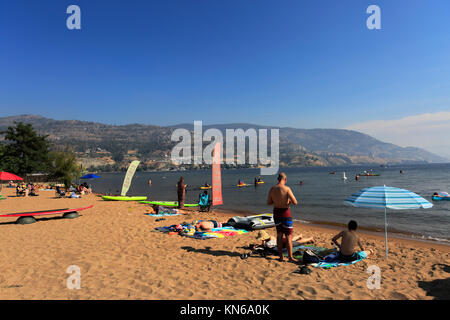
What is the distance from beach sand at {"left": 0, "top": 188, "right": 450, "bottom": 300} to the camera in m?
4.84

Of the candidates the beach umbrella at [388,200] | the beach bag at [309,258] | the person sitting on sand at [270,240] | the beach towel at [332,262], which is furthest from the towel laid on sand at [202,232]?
the beach umbrella at [388,200]

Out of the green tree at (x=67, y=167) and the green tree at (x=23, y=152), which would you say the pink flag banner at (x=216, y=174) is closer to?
the green tree at (x=67, y=167)

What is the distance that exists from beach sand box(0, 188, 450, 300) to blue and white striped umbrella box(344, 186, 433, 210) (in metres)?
1.54

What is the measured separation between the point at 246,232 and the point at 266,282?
5.44 m

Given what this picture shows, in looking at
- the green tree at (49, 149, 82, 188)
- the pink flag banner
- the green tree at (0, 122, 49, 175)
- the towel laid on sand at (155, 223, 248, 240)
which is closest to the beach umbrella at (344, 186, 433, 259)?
the towel laid on sand at (155, 223, 248, 240)

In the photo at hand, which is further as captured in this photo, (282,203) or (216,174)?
(216,174)

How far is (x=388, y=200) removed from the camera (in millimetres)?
6109

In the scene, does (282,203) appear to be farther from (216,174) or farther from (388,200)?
(216,174)

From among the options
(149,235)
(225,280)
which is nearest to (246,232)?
(149,235)

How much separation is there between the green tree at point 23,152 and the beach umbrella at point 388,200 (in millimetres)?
55739

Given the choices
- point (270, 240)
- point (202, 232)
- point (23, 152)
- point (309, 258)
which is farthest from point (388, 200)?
point (23, 152)

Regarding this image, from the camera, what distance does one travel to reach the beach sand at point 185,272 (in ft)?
15.9

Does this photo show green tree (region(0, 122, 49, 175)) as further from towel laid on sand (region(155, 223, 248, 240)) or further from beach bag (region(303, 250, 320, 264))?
beach bag (region(303, 250, 320, 264))
